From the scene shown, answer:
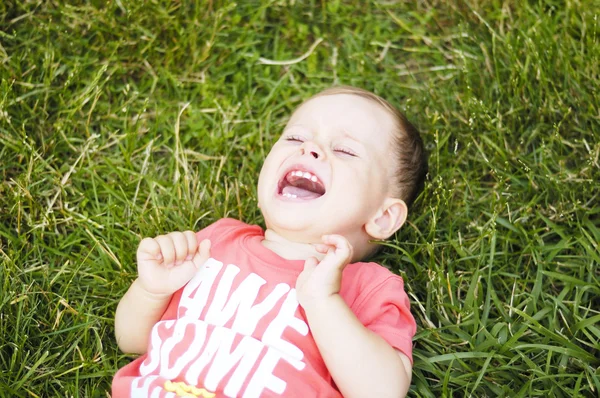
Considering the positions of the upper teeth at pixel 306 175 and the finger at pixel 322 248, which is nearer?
the finger at pixel 322 248

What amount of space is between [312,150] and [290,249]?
1.34 feet

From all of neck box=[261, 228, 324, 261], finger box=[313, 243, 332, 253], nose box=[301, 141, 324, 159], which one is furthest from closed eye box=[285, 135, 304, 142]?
finger box=[313, 243, 332, 253]

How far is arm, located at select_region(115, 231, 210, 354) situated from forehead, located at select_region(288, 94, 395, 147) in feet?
2.27

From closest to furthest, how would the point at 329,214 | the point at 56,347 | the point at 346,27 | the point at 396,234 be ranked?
the point at 329,214
the point at 56,347
the point at 396,234
the point at 346,27

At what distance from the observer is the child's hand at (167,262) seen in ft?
8.38

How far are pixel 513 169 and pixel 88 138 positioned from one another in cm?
209

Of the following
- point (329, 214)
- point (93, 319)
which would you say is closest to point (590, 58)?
point (329, 214)

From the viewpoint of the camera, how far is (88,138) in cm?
332

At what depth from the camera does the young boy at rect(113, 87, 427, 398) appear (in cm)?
239

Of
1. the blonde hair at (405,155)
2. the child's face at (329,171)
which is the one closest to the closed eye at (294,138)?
the child's face at (329,171)

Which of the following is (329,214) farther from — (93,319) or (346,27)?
(346,27)

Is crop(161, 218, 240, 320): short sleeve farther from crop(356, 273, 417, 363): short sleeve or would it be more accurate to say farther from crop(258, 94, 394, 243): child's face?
crop(356, 273, 417, 363): short sleeve

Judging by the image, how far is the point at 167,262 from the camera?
2.58 meters

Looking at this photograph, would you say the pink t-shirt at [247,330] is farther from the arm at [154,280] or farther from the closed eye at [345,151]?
the closed eye at [345,151]
